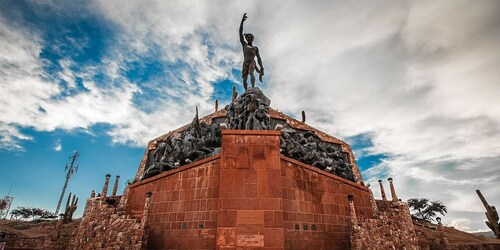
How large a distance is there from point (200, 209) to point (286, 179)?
3261 mm

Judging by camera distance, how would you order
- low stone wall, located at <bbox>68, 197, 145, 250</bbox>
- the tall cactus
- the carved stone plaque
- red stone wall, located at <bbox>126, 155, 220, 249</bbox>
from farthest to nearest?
1. the tall cactus
2. low stone wall, located at <bbox>68, 197, 145, 250</bbox>
3. red stone wall, located at <bbox>126, 155, 220, 249</bbox>
4. the carved stone plaque

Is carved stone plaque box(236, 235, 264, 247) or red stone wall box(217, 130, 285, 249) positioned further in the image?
red stone wall box(217, 130, 285, 249)

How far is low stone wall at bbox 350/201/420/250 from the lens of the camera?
9.45 metres

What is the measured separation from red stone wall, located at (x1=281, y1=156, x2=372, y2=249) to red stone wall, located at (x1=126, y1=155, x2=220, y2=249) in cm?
258

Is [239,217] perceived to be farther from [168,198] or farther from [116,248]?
[116,248]

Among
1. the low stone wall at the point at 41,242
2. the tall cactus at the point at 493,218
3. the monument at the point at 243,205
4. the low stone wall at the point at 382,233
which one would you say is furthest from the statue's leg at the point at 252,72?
the tall cactus at the point at 493,218

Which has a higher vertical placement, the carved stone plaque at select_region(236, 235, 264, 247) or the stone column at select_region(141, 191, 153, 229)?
the stone column at select_region(141, 191, 153, 229)

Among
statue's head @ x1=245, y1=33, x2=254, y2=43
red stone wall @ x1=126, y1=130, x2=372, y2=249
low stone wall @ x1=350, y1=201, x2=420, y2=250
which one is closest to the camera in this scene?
red stone wall @ x1=126, y1=130, x2=372, y2=249

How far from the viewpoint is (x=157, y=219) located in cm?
999

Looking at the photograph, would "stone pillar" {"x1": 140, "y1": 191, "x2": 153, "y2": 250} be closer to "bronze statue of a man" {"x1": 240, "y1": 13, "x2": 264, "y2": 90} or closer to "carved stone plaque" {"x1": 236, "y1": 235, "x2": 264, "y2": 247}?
"carved stone plaque" {"x1": 236, "y1": 235, "x2": 264, "y2": 247}

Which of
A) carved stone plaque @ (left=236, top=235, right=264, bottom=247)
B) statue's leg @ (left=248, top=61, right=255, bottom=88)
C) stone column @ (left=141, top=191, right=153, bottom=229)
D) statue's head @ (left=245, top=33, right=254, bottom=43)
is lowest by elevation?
carved stone plaque @ (left=236, top=235, right=264, bottom=247)

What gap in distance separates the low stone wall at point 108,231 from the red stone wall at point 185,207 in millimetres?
673

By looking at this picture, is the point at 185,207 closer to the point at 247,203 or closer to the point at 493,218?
the point at 247,203

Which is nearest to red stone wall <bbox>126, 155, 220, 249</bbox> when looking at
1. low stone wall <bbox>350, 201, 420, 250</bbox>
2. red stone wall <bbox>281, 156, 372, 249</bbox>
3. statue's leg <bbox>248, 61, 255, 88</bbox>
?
red stone wall <bbox>281, 156, 372, 249</bbox>
